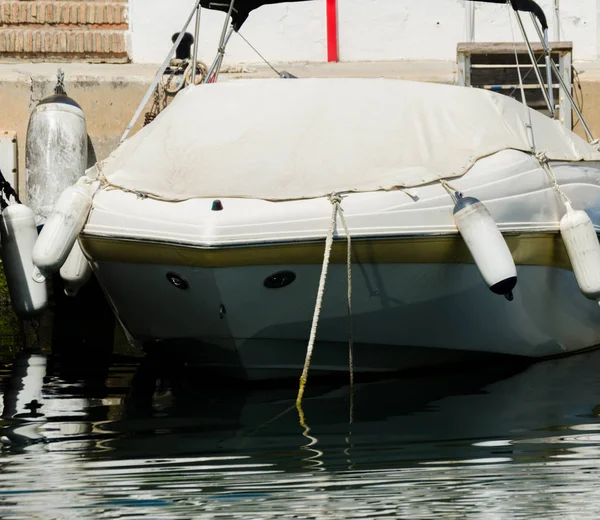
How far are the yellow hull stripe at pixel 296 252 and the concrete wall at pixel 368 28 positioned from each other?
19.8 ft

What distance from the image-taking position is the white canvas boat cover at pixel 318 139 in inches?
280

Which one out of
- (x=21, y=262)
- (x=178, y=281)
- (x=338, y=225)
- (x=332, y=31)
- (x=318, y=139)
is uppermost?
(x=332, y=31)

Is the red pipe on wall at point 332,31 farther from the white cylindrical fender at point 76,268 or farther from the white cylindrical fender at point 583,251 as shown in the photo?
the white cylindrical fender at point 583,251

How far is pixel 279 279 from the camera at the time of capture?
22.4 ft

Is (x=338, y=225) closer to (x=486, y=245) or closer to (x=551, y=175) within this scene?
(x=486, y=245)

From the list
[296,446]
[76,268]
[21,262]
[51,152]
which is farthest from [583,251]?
[51,152]

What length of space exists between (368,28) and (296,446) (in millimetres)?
8022

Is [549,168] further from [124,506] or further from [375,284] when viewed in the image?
[124,506]

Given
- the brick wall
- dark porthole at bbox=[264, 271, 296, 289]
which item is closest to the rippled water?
dark porthole at bbox=[264, 271, 296, 289]

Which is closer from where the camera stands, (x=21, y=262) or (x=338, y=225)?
(x=338, y=225)

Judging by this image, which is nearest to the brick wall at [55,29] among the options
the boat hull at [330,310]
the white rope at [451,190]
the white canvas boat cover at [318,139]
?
the white canvas boat cover at [318,139]

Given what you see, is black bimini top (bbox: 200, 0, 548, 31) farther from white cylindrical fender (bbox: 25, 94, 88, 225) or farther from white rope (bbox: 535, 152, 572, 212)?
white cylindrical fender (bbox: 25, 94, 88, 225)

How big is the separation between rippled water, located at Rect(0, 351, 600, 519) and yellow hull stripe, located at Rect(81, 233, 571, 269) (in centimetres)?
69

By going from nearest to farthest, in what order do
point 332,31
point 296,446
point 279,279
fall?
point 296,446, point 279,279, point 332,31
